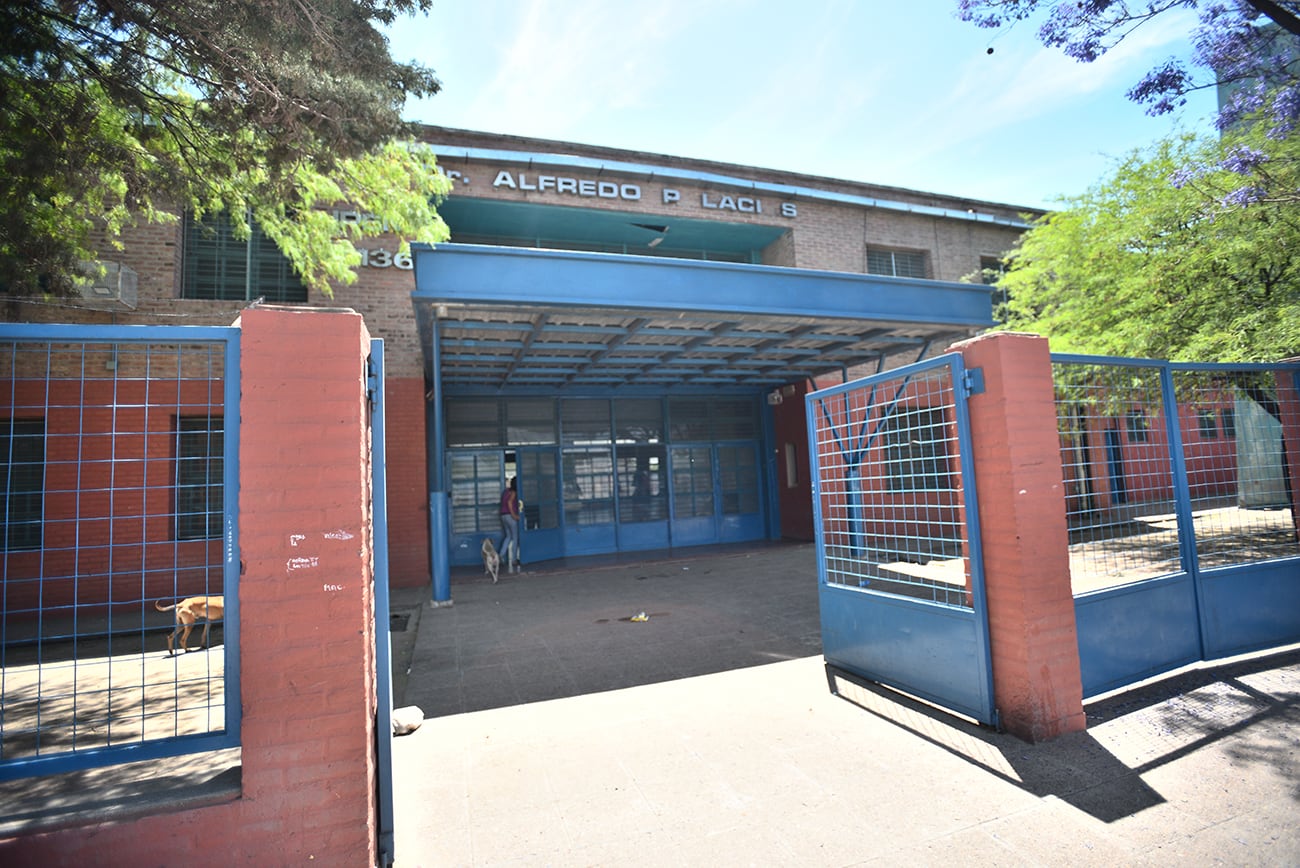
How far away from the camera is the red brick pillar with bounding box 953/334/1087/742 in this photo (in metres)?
3.88

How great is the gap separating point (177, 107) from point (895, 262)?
572 inches

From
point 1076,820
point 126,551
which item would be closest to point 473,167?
point 126,551

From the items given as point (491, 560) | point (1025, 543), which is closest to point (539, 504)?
point (491, 560)

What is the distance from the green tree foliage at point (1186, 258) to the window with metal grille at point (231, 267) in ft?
40.6

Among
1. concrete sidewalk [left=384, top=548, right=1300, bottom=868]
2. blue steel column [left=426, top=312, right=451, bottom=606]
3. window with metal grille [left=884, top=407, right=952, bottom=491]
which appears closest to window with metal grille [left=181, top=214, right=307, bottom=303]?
blue steel column [left=426, top=312, right=451, bottom=606]

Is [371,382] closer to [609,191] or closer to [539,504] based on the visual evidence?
[539,504]

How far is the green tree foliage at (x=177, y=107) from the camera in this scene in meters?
5.12

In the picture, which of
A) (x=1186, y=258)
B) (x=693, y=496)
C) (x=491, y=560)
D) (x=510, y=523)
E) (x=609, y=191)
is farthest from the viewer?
(x=693, y=496)

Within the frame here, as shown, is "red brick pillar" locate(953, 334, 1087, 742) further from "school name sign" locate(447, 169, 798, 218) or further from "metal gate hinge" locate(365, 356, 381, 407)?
"school name sign" locate(447, 169, 798, 218)

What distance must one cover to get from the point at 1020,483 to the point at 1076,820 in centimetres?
180

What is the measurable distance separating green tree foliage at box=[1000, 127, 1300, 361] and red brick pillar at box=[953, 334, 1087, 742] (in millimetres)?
4439

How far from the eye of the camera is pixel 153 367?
933 centimetres

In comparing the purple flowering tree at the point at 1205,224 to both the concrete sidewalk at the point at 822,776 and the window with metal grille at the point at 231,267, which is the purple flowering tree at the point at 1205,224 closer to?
the concrete sidewalk at the point at 822,776

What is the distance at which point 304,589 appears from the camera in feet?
9.02
